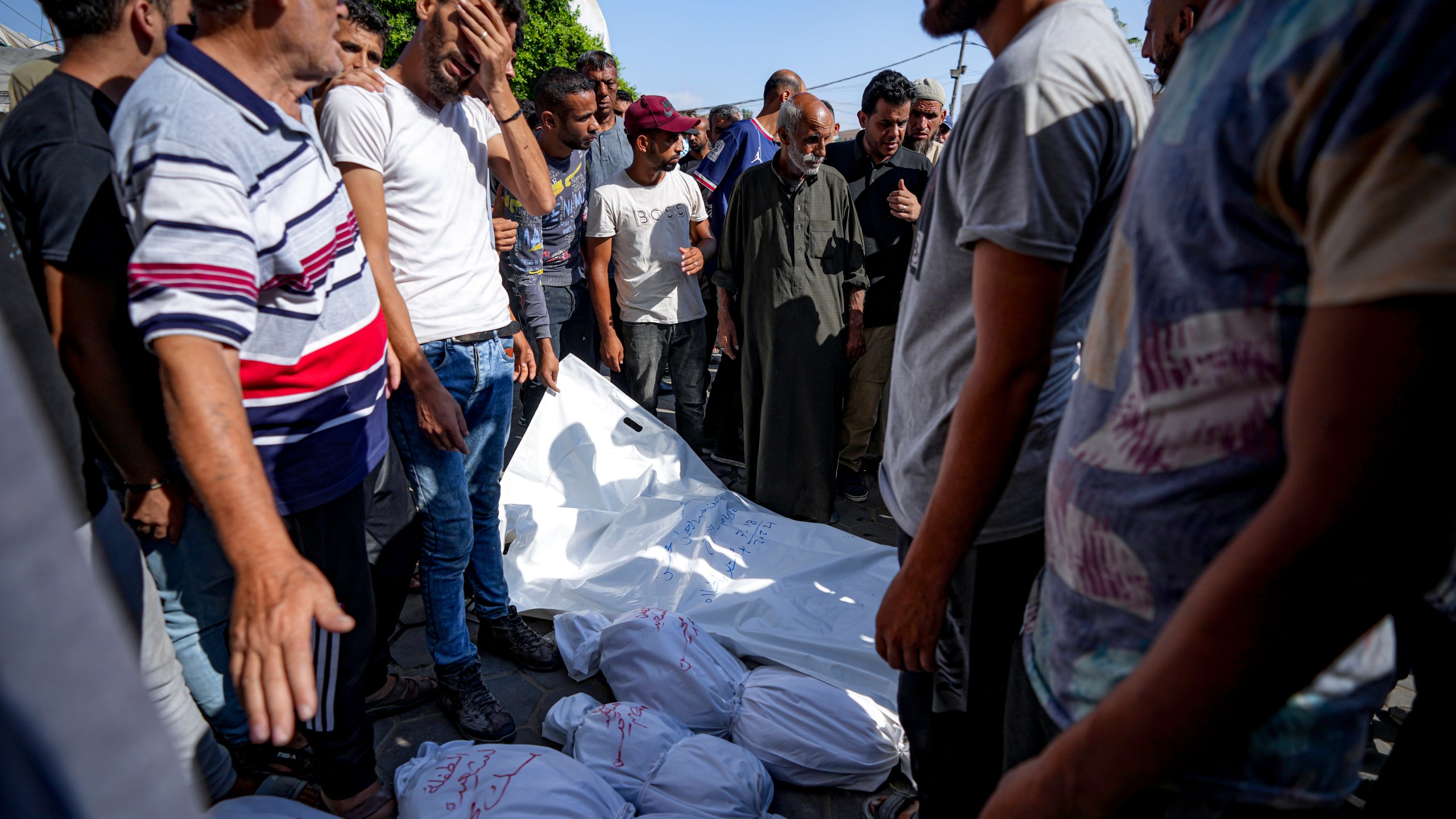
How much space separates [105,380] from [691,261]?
9.70 feet

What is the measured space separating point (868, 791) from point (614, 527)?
66.0 inches

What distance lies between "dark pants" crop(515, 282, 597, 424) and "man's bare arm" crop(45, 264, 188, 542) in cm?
235

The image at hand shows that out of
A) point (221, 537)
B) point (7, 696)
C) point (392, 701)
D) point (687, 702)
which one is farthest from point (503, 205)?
point (7, 696)

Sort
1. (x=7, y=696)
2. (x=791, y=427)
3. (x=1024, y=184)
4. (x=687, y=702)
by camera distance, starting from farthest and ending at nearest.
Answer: (x=791, y=427) < (x=687, y=702) < (x=1024, y=184) < (x=7, y=696)

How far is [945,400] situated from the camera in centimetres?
127

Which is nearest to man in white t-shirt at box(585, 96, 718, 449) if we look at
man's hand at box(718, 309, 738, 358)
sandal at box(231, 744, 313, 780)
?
man's hand at box(718, 309, 738, 358)

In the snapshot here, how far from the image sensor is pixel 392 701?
2.35 meters

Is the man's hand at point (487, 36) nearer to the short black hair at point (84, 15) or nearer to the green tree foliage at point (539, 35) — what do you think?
the short black hair at point (84, 15)

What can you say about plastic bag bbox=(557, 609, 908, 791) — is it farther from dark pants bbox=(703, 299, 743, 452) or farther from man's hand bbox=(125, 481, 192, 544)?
dark pants bbox=(703, 299, 743, 452)

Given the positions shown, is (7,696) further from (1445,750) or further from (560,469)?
(560,469)

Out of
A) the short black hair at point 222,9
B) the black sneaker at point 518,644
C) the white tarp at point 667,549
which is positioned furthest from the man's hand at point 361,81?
the white tarp at point 667,549

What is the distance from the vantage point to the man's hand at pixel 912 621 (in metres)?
1.14

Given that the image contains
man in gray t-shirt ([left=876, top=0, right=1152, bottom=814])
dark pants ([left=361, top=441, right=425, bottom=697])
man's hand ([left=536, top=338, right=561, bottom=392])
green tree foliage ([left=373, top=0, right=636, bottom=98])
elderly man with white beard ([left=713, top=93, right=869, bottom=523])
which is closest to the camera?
man in gray t-shirt ([left=876, top=0, right=1152, bottom=814])

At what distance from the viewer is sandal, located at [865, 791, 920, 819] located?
192 cm
